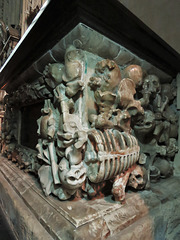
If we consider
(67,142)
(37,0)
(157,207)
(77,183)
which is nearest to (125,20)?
(67,142)

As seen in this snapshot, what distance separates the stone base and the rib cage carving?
18 centimetres

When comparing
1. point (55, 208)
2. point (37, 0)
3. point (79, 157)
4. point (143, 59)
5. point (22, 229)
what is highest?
point (37, 0)

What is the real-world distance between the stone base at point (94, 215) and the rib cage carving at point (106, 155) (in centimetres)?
18

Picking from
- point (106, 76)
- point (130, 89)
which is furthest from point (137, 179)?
point (106, 76)

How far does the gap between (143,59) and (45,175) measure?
1.17 meters

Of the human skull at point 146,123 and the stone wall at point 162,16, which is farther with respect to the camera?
the human skull at point 146,123

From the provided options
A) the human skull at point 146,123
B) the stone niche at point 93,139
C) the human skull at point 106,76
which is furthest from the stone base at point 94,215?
the human skull at point 106,76

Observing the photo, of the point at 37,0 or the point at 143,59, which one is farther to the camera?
the point at 37,0

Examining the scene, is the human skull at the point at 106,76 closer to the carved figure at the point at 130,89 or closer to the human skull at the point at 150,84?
the carved figure at the point at 130,89

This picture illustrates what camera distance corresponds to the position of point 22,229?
856mm

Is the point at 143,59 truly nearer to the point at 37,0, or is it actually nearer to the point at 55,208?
the point at 55,208

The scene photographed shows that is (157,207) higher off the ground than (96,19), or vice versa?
(96,19)

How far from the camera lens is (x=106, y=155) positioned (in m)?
0.78

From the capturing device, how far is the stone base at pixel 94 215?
2.24ft
